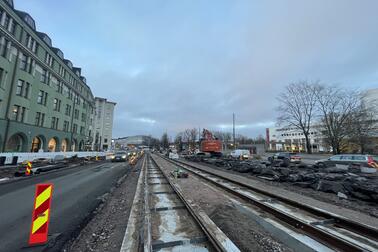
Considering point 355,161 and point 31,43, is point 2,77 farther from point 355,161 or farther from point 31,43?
point 355,161

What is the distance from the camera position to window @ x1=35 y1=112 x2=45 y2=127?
A: 102 ft

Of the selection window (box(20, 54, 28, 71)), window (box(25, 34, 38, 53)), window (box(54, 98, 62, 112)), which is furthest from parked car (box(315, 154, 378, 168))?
window (box(54, 98, 62, 112))

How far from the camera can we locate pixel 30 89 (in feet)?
95.1

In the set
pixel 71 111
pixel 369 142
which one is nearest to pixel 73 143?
pixel 71 111

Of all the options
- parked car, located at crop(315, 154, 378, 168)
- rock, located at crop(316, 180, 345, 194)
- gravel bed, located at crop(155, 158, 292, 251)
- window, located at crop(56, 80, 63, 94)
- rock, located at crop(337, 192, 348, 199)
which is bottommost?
gravel bed, located at crop(155, 158, 292, 251)

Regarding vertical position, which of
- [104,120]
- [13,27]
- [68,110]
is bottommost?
[68,110]

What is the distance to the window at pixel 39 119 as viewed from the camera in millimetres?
31203

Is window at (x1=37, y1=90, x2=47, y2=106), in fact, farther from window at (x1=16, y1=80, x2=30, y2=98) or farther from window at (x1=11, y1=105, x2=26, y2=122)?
window at (x1=11, y1=105, x2=26, y2=122)

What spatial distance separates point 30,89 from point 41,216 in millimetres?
32803

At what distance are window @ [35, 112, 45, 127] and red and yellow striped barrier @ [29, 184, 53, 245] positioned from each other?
34.1m

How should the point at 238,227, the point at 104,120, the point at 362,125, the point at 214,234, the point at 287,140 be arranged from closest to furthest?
the point at 214,234 → the point at 238,227 → the point at 362,125 → the point at 104,120 → the point at 287,140

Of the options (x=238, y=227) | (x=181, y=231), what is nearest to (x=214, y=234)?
(x=181, y=231)

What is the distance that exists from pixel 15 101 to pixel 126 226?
30383 mm

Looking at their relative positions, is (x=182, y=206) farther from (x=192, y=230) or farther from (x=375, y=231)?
(x=375, y=231)
